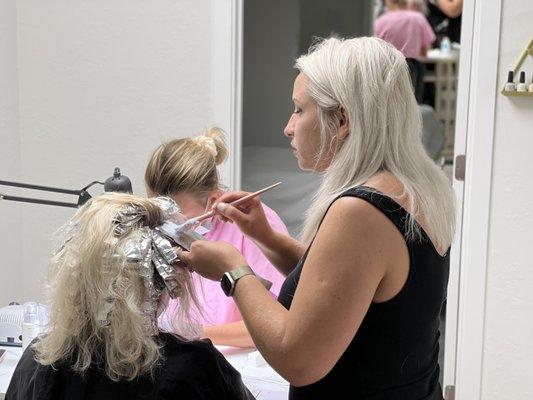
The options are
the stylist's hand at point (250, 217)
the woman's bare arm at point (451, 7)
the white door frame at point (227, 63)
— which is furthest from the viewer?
the woman's bare arm at point (451, 7)

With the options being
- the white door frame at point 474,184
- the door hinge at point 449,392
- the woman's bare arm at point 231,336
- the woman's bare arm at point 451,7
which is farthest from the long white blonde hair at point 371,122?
the woman's bare arm at point 451,7

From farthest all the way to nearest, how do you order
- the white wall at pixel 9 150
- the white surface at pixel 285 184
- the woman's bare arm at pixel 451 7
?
1. the woman's bare arm at pixel 451 7
2. the white surface at pixel 285 184
3. the white wall at pixel 9 150

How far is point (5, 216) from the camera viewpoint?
2828 millimetres

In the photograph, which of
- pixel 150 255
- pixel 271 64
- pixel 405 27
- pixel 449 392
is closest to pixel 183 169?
pixel 150 255

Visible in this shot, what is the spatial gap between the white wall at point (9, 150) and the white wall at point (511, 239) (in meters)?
1.77

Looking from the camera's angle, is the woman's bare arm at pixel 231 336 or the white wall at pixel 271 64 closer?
the woman's bare arm at pixel 231 336

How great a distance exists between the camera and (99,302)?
1.26 metres

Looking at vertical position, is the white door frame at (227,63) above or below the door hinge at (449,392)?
above

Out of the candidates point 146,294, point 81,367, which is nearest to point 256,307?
point 146,294

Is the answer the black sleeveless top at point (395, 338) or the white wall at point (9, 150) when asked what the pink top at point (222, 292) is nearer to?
the black sleeveless top at point (395, 338)

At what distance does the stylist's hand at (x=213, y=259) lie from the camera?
123 centimetres

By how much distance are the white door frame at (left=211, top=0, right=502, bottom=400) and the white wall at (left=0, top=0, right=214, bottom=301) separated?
8cm

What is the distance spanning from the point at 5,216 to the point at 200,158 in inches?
46.6

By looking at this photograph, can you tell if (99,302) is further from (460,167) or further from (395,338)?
(460,167)
